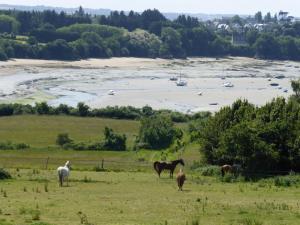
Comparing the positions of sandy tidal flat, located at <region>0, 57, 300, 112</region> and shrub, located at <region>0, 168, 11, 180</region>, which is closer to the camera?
shrub, located at <region>0, 168, 11, 180</region>

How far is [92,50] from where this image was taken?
7298 inches

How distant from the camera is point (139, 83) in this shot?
12488cm

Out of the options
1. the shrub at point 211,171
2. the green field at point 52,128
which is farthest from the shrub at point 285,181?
the green field at point 52,128

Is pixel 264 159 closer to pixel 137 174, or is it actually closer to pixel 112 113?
pixel 137 174

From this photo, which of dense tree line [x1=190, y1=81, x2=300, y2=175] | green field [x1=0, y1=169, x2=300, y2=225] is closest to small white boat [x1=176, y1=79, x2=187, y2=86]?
dense tree line [x1=190, y1=81, x2=300, y2=175]

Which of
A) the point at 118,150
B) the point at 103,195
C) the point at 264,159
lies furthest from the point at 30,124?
the point at 103,195

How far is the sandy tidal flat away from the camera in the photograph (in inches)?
3974

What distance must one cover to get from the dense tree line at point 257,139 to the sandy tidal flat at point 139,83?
5365cm

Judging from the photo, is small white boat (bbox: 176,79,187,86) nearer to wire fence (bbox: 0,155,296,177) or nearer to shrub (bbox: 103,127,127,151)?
shrub (bbox: 103,127,127,151)

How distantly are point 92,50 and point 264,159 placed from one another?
6027 inches

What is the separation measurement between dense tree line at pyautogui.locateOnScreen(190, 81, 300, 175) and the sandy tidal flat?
5365 cm

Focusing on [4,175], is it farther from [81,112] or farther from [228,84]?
[228,84]

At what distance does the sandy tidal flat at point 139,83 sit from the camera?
10094 cm

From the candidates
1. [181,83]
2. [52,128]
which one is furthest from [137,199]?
[181,83]
